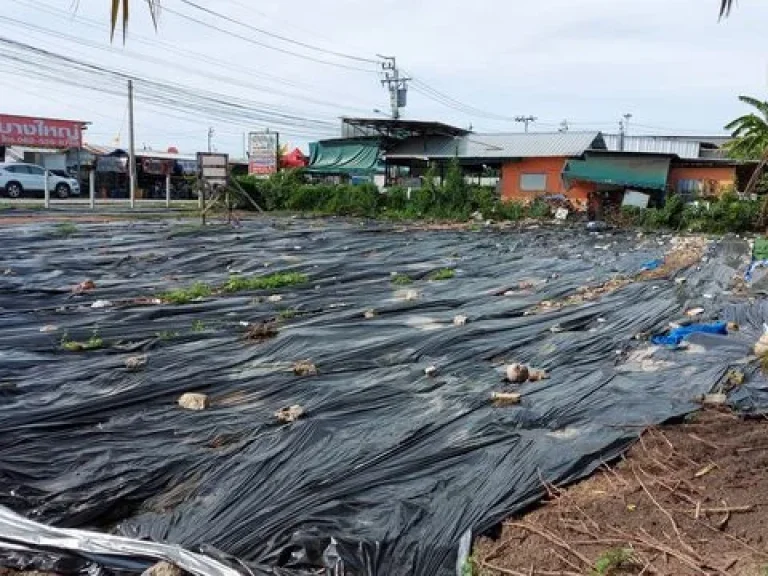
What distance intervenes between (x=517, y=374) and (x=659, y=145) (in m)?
36.2

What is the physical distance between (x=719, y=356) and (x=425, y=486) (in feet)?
12.6

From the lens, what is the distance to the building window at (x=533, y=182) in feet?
102

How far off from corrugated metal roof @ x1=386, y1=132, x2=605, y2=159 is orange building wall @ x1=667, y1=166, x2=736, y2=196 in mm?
3629

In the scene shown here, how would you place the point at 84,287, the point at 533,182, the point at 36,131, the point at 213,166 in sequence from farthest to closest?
1. the point at 36,131
2. the point at 533,182
3. the point at 213,166
4. the point at 84,287

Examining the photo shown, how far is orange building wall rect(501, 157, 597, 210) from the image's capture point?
2936 cm

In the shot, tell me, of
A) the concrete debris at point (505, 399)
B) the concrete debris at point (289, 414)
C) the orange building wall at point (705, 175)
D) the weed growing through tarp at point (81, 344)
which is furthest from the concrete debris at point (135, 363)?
the orange building wall at point (705, 175)

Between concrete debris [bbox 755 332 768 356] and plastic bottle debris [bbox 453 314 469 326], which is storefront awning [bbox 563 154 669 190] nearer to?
plastic bottle debris [bbox 453 314 469 326]

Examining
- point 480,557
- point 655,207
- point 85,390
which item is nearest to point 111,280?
point 85,390

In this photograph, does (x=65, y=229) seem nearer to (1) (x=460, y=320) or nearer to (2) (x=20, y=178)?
(1) (x=460, y=320)

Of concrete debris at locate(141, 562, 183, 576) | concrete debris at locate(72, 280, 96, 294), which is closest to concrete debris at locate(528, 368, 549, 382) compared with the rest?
concrete debris at locate(141, 562, 183, 576)

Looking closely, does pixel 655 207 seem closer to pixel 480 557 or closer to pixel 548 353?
pixel 548 353

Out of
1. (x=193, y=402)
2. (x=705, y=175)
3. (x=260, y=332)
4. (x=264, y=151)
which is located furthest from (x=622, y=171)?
(x=193, y=402)

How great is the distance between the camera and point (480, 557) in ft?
10.7

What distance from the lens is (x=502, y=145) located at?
107 ft
